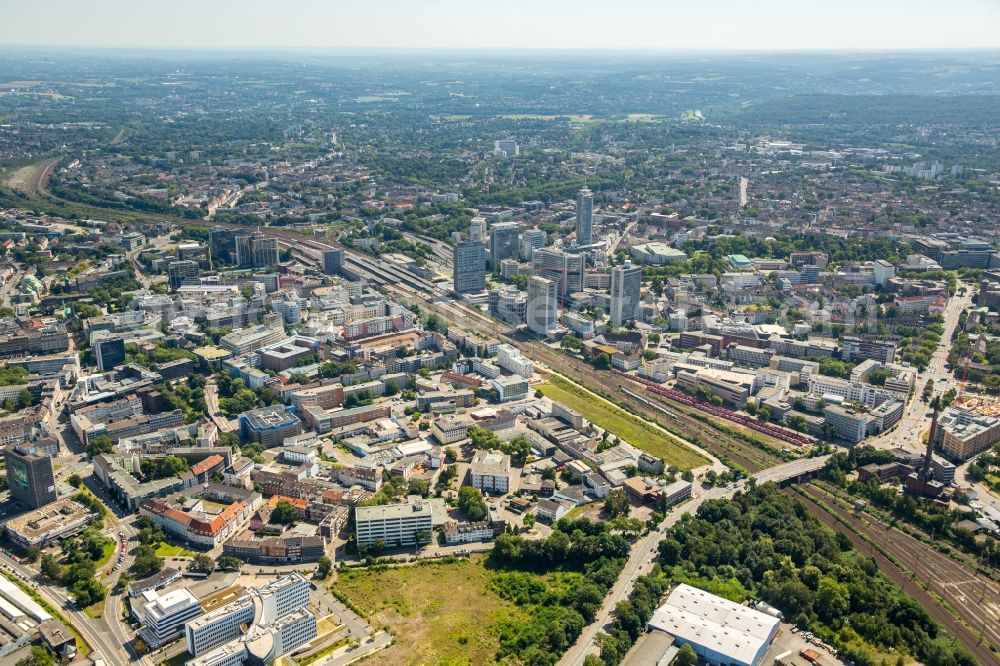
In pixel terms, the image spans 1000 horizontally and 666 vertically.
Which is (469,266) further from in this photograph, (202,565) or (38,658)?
(38,658)

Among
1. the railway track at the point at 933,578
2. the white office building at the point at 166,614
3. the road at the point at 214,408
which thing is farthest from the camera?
the road at the point at 214,408

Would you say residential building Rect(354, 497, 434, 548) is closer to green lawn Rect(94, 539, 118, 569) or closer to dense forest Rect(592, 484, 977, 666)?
dense forest Rect(592, 484, 977, 666)

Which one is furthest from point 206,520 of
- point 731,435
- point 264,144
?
point 264,144

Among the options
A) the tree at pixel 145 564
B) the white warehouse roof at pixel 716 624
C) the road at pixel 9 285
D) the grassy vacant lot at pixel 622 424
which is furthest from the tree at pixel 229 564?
the road at pixel 9 285

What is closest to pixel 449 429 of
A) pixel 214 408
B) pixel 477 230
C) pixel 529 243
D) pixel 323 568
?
pixel 323 568

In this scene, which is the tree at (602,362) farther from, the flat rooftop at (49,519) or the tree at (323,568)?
the flat rooftop at (49,519)

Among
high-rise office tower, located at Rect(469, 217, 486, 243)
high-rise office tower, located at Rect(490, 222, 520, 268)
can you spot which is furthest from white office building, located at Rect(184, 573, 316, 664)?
high-rise office tower, located at Rect(469, 217, 486, 243)
